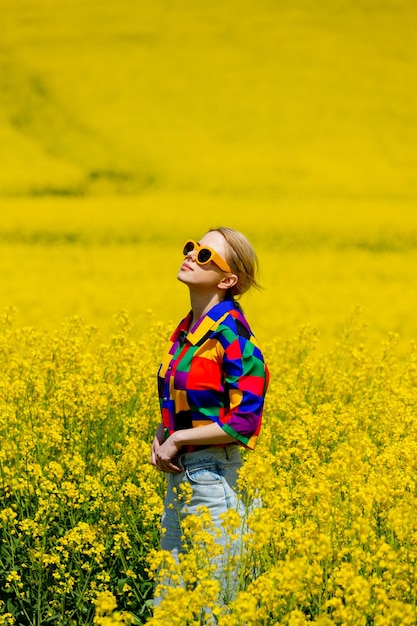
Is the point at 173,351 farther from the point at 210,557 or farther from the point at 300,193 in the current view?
the point at 300,193

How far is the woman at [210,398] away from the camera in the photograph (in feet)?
10.1

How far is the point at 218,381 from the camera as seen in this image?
3.13 meters

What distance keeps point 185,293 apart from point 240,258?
15.6 ft

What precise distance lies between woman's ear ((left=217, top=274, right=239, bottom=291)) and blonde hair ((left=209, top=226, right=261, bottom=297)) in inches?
0.8

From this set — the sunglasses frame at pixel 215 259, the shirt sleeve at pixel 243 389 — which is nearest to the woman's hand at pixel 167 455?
the shirt sleeve at pixel 243 389

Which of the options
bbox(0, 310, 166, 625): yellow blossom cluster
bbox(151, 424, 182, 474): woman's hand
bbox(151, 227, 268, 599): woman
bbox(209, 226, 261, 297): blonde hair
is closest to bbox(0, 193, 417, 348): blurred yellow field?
bbox(0, 310, 166, 625): yellow blossom cluster

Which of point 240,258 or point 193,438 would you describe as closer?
point 193,438

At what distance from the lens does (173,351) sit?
10.7 feet

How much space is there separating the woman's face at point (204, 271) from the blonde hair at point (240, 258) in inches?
0.8

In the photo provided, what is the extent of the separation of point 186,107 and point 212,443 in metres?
8.98

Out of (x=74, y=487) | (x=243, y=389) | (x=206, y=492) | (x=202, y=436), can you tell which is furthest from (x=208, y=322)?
(x=74, y=487)

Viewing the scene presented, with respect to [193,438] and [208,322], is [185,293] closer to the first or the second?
[208,322]

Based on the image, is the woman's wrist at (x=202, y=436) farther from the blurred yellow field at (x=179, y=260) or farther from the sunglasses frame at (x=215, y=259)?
the blurred yellow field at (x=179, y=260)

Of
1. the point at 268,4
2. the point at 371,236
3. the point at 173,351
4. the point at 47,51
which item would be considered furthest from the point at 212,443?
the point at 268,4
